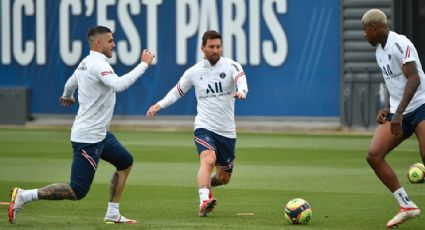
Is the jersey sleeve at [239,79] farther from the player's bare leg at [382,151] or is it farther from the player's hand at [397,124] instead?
the player's hand at [397,124]

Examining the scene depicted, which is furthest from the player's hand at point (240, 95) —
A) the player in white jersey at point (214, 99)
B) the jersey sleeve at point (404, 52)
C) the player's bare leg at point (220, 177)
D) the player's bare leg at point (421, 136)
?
the player's bare leg at point (421, 136)

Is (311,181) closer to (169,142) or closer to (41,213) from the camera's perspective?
(41,213)

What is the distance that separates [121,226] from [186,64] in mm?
21916

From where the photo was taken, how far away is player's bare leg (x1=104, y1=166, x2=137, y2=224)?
13.4 metres

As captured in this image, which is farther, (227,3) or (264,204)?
(227,3)

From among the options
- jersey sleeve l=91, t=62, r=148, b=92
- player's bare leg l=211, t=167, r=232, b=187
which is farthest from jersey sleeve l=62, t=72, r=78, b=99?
player's bare leg l=211, t=167, r=232, b=187

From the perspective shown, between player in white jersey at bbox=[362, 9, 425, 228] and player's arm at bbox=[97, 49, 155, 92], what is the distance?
7.57ft

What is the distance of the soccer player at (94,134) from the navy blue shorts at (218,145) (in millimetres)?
1293

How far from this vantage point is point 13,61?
3694 cm

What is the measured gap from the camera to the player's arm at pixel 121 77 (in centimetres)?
1272

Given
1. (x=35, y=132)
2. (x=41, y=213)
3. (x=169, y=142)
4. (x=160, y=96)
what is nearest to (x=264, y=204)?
(x=41, y=213)

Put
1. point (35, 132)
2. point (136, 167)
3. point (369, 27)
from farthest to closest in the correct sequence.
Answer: point (35, 132)
point (136, 167)
point (369, 27)

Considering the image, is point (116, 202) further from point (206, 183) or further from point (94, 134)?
point (206, 183)

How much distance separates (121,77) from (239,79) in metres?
1.95
